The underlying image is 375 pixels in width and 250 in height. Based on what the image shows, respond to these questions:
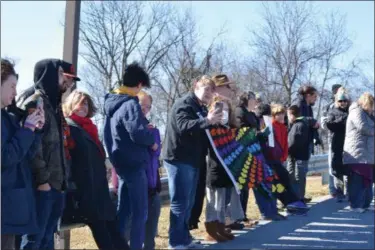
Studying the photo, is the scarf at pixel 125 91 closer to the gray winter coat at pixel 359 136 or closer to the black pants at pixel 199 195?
the black pants at pixel 199 195

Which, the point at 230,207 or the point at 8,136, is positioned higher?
the point at 8,136

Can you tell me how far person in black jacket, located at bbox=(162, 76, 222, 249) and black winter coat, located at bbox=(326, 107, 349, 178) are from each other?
13.0 feet

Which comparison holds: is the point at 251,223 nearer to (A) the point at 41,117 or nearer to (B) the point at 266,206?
(B) the point at 266,206

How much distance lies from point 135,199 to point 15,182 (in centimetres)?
168

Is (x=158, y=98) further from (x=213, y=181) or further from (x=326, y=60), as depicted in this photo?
(x=213, y=181)

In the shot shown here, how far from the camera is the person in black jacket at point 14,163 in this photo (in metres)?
4.24

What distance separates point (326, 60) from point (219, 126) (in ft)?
91.9

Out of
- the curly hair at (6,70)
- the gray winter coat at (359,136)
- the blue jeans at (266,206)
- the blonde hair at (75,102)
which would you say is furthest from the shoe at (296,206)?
the curly hair at (6,70)

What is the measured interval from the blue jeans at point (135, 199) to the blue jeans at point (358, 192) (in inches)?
185

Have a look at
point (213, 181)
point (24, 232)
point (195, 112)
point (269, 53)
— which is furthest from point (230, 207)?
point (269, 53)

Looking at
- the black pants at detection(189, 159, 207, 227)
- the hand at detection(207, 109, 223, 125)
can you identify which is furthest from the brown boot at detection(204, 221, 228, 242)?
the hand at detection(207, 109, 223, 125)

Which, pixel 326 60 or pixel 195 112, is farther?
pixel 326 60

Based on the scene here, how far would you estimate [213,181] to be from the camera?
7.43m

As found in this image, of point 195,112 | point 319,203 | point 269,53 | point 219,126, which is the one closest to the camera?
point 195,112
